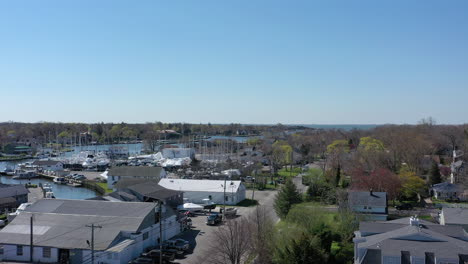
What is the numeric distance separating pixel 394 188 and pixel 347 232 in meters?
15.6

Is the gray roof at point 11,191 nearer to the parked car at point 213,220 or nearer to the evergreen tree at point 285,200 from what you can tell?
the parked car at point 213,220

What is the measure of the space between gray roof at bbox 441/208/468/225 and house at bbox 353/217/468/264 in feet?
17.9

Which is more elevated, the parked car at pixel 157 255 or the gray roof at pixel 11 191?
the gray roof at pixel 11 191

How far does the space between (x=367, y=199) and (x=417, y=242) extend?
15217mm

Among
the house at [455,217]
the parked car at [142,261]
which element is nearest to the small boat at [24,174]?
the parked car at [142,261]

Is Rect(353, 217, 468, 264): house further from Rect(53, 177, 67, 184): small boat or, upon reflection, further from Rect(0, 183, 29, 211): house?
Rect(53, 177, 67, 184): small boat

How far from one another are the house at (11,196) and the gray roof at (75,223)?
10.9m

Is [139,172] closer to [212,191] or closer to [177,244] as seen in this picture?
[212,191]

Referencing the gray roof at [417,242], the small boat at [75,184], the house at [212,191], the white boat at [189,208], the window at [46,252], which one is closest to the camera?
the gray roof at [417,242]

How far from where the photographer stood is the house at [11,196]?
36419 mm

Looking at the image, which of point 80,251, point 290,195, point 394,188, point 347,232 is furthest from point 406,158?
point 80,251

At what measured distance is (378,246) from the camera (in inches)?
744

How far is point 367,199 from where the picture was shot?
111 feet

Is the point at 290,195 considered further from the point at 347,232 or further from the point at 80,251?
the point at 80,251
